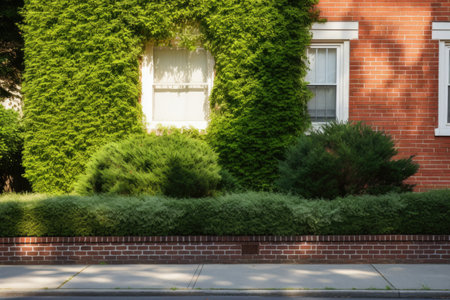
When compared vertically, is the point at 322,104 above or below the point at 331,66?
below

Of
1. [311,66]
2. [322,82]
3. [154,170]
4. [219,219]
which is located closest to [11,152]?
[154,170]

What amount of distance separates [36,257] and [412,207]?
20.9 feet

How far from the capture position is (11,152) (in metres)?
11.3

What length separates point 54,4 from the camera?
35.5 ft

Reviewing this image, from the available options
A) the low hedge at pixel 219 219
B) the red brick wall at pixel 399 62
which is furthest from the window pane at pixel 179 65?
the low hedge at pixel 219 219

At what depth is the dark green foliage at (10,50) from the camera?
12625 mm

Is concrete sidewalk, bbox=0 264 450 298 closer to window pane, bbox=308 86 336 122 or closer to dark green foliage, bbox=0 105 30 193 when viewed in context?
dark green foliage, bbox=0 105 30 193

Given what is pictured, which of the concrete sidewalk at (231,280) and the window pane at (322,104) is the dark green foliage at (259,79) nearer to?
the window pane at (322,104)

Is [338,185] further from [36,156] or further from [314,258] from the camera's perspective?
[36,156]

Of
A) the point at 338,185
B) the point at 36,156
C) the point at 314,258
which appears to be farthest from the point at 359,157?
the point at 36,156

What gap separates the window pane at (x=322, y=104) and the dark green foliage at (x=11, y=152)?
6.78 meters

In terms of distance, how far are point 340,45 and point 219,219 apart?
5486 millimetres

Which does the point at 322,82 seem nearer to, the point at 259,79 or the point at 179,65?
the point at 259,79

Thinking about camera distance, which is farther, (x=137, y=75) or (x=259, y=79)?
(x=137, y=75)
